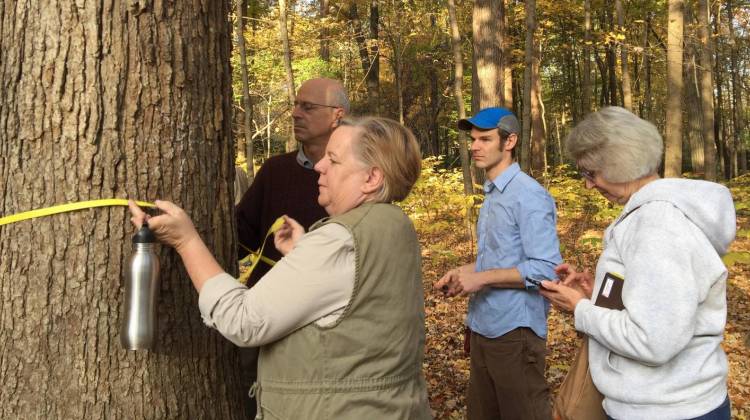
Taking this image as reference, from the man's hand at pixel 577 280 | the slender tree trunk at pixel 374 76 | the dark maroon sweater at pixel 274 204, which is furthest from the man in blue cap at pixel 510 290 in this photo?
the slender tree trunk at pixel 374 76

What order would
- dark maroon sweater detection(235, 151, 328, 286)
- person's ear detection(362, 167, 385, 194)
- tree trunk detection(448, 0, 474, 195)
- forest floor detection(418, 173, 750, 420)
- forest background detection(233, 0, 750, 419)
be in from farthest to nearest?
tree trunk detection(448, 0, 474, 195)
forest background detection(233, 0, 750, 419)
forest floor detection(418, 173, 750, 420)
dark maroon sweater detection(235, 151, 328, 286)
person's ear detection(362, 167, 385, 194)

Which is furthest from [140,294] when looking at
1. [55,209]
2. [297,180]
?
[297,180]

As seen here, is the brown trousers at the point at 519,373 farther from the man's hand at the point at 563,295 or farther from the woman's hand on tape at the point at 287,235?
the woman's hand on tape at the point at 287,235

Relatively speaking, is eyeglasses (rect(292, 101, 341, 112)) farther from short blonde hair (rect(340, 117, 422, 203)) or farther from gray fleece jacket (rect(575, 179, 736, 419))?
gray fleece jacket (rect(575, 179, 736, 419))

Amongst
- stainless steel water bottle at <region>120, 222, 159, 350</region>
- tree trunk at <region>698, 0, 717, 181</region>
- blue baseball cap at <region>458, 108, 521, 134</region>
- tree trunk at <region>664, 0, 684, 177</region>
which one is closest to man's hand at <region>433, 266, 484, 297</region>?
blue baseball cap at <region>458, 108, 521, 134</region>

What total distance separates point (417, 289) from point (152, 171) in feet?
3.07

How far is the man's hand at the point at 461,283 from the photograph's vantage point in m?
3.31

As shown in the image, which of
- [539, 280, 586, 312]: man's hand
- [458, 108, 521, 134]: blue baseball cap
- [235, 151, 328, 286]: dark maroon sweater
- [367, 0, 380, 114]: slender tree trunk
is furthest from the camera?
[367, 0, 380, 114]: slender tree trunk

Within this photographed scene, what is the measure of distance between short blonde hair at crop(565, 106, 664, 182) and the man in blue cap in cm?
102

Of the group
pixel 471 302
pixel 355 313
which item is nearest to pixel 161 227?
pixel 355 313

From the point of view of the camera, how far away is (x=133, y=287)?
1.72 m

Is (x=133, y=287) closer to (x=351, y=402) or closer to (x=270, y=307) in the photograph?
(x=270, y=307)

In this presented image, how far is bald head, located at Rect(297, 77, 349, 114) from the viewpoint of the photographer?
3.45m

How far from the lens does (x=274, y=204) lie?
328 centimetres
